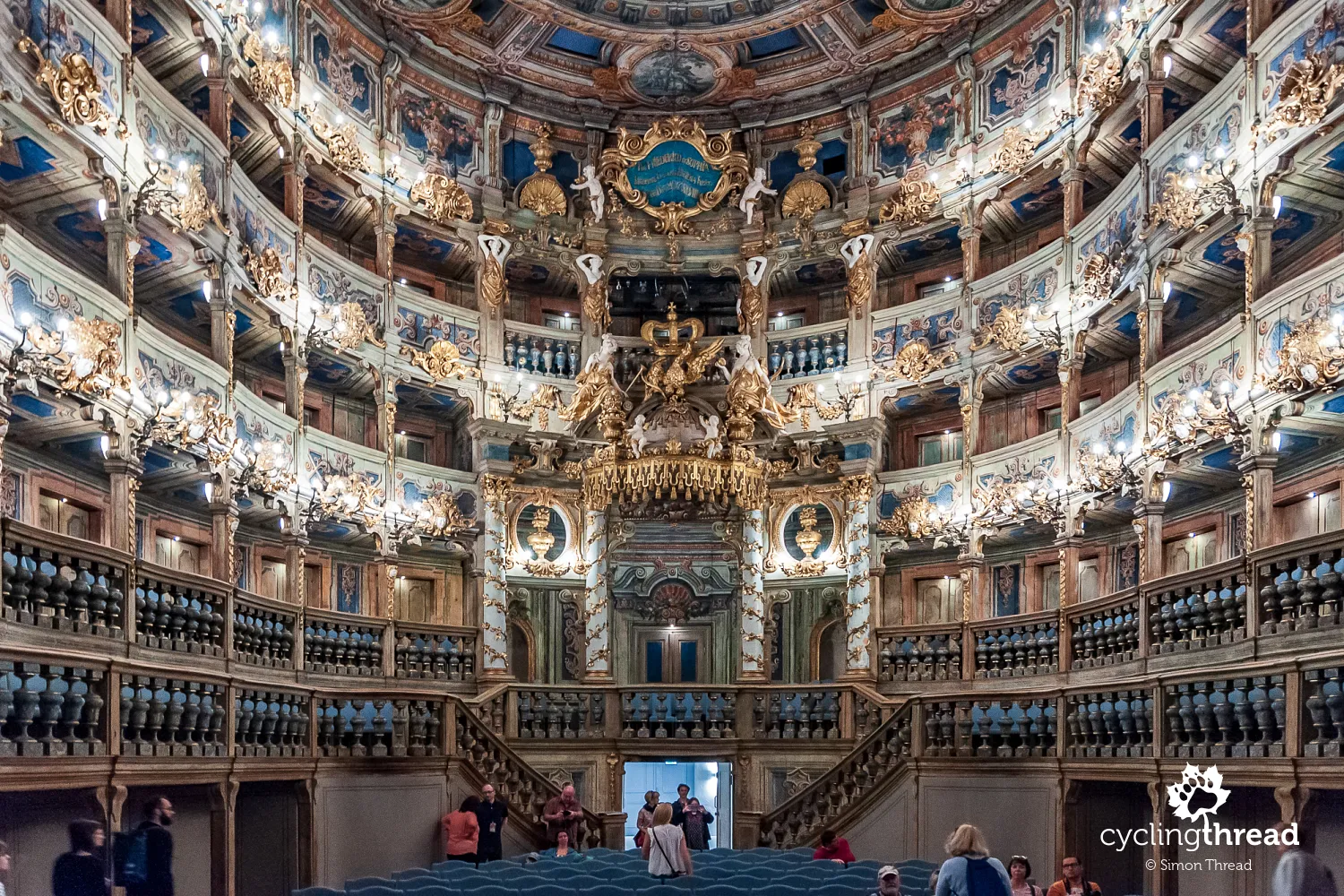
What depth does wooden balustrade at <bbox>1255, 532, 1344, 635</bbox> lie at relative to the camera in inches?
501

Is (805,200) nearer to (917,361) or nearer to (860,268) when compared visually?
(860,268)

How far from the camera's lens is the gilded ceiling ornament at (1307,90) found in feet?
45.9

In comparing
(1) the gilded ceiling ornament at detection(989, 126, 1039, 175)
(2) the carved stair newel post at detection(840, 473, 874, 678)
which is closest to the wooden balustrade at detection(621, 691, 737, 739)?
(2) the carved stair newel post at detection(840, 473, 874, 678)

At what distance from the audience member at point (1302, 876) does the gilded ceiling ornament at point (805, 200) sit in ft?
59.3

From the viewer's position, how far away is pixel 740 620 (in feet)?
85.3

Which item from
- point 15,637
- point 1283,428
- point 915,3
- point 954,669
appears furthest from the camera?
point 915,3

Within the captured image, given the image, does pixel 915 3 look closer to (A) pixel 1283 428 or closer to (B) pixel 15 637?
(A) pixel 1283 428

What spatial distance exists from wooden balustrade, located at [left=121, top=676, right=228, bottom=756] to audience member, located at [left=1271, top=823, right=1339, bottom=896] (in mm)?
10387

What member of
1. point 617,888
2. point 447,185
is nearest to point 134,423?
point 617,888

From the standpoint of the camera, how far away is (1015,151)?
23531mm

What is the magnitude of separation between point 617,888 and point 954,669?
1352 centimetres

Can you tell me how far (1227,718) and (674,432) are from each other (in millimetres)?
13938

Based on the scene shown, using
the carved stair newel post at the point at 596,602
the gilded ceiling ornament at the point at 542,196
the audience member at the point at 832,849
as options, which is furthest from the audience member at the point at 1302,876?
the gilded ceiling ornament at the point at 542,196

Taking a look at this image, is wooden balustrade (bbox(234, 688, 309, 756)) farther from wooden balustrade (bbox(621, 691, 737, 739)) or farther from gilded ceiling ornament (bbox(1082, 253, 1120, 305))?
gilded ceiling ornament (bbox(1082, 253, 1120, 305))
